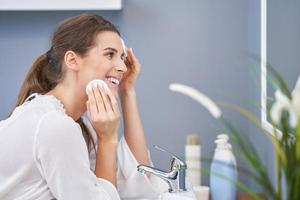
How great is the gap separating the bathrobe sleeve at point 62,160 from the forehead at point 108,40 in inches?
10.7

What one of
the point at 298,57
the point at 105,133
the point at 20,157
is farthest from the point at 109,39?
the point at 298,57

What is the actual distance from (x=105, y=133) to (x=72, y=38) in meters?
0.27

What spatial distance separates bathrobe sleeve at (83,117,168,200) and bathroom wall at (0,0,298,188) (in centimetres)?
33

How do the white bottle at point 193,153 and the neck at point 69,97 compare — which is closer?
the neck at point 69,97

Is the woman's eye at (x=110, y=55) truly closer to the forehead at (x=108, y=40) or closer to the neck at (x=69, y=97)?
the forehead at (x=108, y=40)

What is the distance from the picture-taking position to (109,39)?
139 cm

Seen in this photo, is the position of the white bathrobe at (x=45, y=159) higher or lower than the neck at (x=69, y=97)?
lower

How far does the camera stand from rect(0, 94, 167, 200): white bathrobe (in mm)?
1156

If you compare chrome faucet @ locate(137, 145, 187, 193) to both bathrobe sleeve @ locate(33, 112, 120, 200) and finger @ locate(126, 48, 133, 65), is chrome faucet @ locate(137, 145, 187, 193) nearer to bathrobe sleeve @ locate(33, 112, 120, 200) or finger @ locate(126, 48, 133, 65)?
bathrobe sleeve @ locate(33, 112, 120, 200)

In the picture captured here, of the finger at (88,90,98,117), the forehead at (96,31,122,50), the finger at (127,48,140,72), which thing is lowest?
the finger at (88,90,98,117)

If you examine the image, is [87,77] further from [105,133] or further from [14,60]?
[14,60]

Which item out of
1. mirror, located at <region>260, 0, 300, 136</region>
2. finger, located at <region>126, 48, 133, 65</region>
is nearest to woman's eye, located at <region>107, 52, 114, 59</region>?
finger, located at <region>126, 48, 133, 65</region>

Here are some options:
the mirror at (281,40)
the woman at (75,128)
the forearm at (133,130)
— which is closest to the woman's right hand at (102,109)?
the woman at (75,128)

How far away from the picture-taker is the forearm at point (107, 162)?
136 cm
